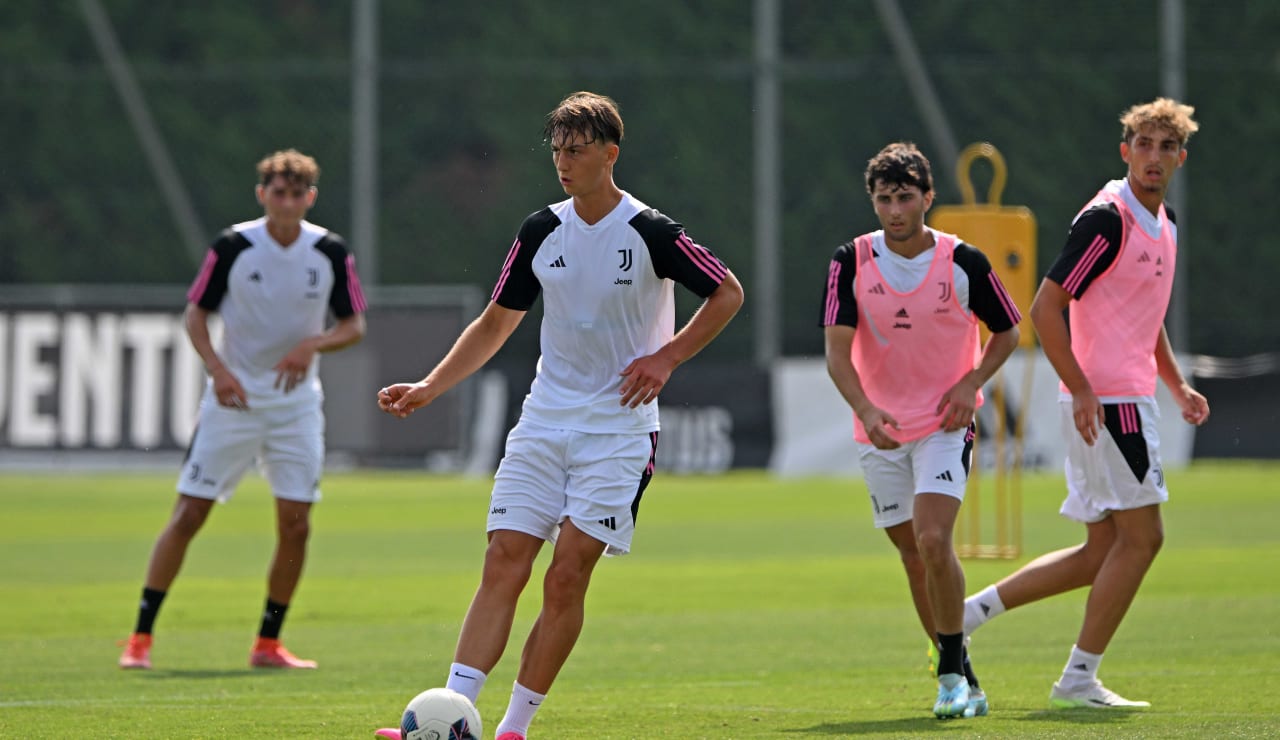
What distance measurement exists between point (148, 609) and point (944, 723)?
4.34 metres

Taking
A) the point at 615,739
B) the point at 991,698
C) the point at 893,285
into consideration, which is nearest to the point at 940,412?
the point at 893,285

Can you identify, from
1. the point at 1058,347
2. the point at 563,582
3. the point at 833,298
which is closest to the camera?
the point at 563,582

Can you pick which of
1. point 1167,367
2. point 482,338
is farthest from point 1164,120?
point 482,338

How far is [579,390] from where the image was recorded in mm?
6852

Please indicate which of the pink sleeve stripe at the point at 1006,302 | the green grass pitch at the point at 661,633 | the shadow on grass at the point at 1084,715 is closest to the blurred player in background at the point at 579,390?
the green grass pitch at the point at 661,633

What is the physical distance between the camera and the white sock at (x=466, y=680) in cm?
651

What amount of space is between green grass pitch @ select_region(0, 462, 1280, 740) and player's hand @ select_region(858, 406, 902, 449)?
1057mm

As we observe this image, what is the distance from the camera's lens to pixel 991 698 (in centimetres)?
821

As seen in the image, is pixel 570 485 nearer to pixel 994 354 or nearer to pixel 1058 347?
pixel 994 354

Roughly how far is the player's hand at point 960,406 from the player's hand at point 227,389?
153 inches

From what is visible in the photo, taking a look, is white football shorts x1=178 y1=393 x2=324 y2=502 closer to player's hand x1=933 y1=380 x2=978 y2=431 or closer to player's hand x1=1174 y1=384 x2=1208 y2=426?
player's hand x1=933 y1=380 x2=978 y2=431

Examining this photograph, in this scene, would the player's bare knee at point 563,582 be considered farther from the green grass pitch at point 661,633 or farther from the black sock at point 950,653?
the black sock at point 950,653

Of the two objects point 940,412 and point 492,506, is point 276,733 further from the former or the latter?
point 940,412

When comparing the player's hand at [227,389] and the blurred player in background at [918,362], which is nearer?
the blurred player in background at [918,362]
